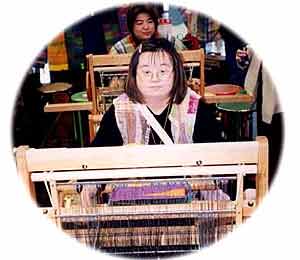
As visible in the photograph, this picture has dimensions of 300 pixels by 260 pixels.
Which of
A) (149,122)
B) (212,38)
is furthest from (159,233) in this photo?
(212,38)

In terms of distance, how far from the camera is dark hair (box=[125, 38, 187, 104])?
3.67 ft

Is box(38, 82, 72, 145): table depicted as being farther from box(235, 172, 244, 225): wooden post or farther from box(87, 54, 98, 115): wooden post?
box(235, 172, 244, 225): wooden post

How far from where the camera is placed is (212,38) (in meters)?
1.84

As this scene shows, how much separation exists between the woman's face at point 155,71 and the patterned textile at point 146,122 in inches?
2.7

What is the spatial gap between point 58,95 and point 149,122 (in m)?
1.01

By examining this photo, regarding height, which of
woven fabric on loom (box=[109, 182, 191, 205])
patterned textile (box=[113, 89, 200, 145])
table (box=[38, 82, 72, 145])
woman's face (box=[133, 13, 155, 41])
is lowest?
table (box=[38, 82, 72, 145])

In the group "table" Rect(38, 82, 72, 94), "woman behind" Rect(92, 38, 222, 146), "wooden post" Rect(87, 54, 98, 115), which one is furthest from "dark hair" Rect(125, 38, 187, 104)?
"table" Rect(38, 82, 72, 94)

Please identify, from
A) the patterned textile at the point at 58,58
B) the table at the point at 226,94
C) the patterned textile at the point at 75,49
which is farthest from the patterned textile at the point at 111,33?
the table at the point at 226,94

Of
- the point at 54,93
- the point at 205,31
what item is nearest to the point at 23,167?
the point at 205,31

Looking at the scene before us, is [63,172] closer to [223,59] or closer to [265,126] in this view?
[265,126]

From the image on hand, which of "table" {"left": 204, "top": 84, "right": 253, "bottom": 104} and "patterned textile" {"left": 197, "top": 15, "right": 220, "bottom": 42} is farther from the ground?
"patterned textile" {"left": 197, "top": 15, "right": 220, "bottom": 42}

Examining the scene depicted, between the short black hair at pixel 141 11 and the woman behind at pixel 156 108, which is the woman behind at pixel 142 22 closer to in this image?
the short black hair at pixel 141 11

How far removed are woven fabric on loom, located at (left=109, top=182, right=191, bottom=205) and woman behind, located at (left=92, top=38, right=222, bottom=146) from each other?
230 mm

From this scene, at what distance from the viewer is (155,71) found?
1.11 metres
